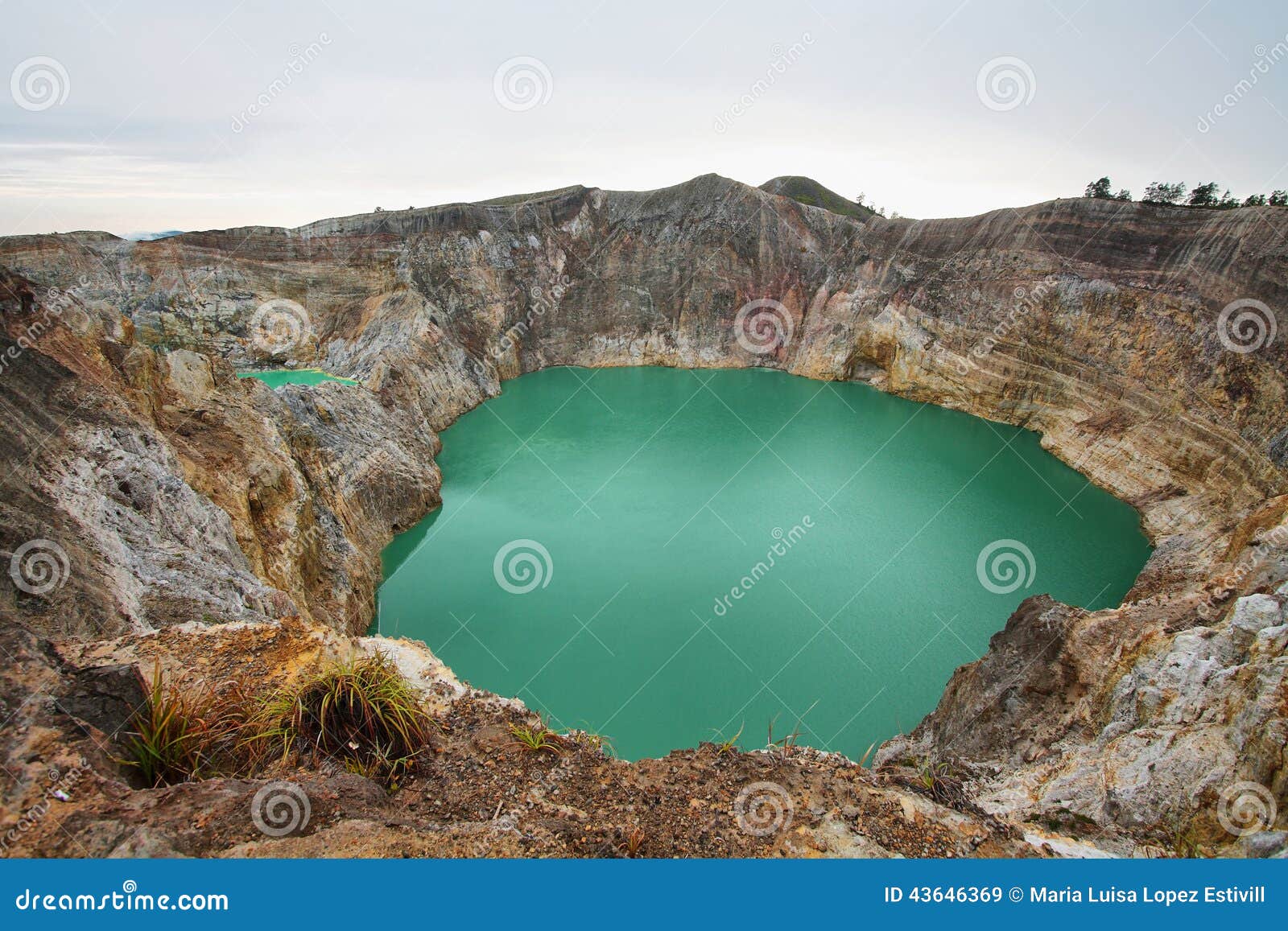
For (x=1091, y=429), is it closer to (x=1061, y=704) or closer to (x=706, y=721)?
(x=1061, y=704)

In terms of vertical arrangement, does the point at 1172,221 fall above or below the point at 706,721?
above

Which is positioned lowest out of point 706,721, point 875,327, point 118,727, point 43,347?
point 706,721

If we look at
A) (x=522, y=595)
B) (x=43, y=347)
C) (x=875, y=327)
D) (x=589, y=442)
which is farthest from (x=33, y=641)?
(x=875, y=327)
